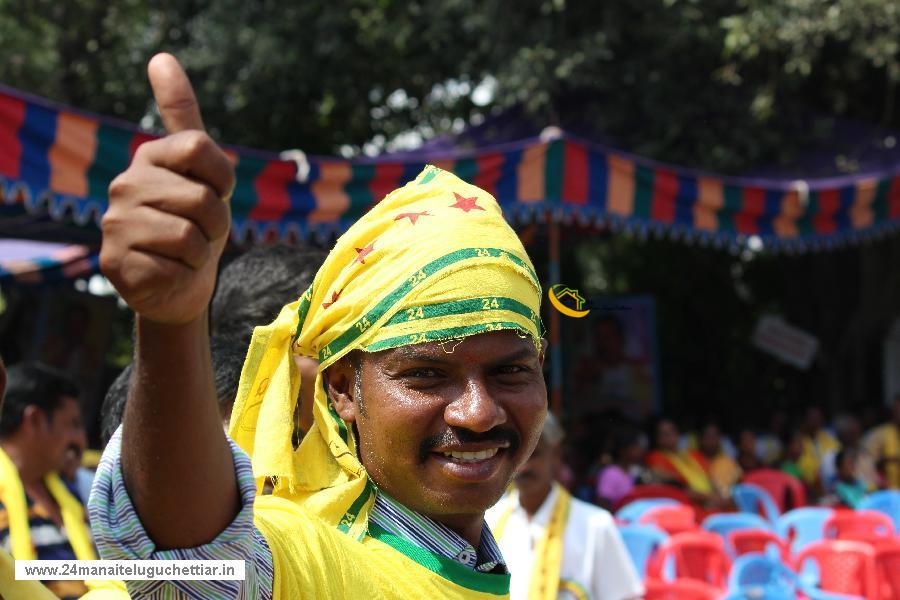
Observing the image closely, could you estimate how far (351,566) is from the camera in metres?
1.34

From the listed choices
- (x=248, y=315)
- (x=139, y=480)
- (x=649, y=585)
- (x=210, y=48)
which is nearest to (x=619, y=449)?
(x=649, y=585)

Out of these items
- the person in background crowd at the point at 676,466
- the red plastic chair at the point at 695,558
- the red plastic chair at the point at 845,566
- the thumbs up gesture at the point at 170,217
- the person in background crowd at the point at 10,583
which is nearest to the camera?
the thumbs up gesture at the point at 170,217

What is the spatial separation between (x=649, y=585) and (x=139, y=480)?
13.2 feet

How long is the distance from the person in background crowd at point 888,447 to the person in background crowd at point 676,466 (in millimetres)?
1960

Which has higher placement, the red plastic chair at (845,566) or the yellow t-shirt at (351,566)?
the yellow t-shirt at (351,566)

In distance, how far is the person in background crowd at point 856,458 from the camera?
916 cm

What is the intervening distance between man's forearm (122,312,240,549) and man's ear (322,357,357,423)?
1.67 ft

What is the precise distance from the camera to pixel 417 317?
143 centimetres

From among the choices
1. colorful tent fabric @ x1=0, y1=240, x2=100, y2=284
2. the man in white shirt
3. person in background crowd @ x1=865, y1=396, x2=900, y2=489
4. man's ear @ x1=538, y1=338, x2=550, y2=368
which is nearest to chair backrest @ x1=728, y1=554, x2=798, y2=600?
the man in white shirt

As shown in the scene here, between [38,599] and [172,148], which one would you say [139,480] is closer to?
[172,148]

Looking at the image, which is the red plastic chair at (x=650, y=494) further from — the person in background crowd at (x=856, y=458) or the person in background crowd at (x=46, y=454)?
the person in background crowd at (x=46, y=454)

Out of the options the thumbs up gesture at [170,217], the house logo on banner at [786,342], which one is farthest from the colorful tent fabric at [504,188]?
the thumbs up gesture at [170,217]

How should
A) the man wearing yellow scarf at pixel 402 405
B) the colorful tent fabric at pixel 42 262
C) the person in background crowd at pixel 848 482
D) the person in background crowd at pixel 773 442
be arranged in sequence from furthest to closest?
the person in background crowd at pixel 773 442, the colorful tent fabric at pixel 42 262, the person in background crowd at pixel 848 482, the man wearing yellow scarf at pixel 402 405

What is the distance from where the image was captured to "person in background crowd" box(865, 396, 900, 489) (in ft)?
31.1
